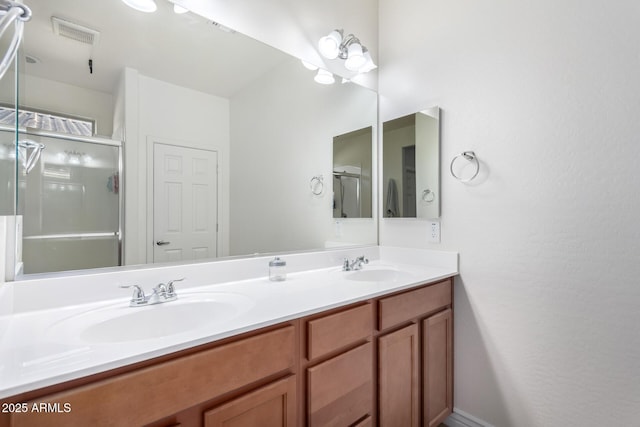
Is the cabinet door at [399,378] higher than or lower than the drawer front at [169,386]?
lower

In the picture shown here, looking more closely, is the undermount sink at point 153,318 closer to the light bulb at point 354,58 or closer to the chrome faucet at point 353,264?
the chrome faucet at point 353,264

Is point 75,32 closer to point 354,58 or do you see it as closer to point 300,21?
point 300,21

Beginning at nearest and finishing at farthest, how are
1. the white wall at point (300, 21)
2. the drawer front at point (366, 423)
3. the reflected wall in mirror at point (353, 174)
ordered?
the drawer front at point (366, 423) < the white wall at point (300, 21) < the reflected wall in mirror at point (353, 174)

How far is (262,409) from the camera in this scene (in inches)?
34.0

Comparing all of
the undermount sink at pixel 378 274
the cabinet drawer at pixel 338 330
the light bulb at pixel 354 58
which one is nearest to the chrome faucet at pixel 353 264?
the undermount sink at pixel 378 274

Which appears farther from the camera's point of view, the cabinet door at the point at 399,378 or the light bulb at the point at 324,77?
the light bulb at the point at 324,77

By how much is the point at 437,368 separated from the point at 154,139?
1.75 meters

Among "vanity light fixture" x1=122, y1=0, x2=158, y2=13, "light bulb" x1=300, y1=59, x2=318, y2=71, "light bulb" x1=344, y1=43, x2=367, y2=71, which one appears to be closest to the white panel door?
"vanity light fixture" x1=122, y1=0, x2=158, y2=13

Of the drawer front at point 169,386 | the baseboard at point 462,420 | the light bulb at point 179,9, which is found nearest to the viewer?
the drawer front at point 169,386

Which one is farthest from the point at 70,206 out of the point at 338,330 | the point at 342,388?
the point at 342,388

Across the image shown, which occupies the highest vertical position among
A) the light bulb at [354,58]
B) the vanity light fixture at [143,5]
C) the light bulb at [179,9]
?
the light bulb at [354,58]

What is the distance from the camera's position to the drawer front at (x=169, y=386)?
0.59 metres

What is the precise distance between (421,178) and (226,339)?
149 cm

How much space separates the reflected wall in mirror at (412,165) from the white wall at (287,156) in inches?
8.7
